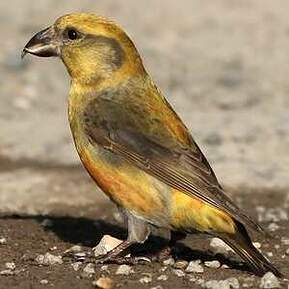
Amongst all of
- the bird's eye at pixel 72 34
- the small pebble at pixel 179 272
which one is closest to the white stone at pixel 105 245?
the small pebble at pixel 179 272

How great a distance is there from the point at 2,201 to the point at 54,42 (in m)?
2.83

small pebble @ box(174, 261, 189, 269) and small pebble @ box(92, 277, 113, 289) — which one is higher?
small pebble @ box(92, 277, 113, 289)

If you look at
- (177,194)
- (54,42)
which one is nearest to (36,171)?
(54,42)

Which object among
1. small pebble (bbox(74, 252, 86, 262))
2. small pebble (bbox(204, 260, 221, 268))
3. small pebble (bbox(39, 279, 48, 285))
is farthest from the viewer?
small pebble (bbox(74, 252, 86, 262))

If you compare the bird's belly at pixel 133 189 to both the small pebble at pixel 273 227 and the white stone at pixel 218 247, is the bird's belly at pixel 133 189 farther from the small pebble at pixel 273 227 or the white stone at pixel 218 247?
the small pebble at pixel 273 227

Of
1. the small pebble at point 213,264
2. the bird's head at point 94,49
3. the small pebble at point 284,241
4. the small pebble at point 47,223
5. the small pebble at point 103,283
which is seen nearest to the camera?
the small pebble at point 103,283

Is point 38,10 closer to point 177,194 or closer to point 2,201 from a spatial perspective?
point 2,201

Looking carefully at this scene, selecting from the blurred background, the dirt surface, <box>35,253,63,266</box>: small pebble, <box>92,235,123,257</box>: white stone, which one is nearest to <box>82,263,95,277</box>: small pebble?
the dirt surface

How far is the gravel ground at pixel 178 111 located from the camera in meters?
8.48

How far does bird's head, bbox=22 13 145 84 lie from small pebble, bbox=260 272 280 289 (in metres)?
1.87

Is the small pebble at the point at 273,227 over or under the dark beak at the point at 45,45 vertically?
under

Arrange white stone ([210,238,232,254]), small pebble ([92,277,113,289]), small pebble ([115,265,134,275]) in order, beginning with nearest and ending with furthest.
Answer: small pebble ([92,277,113,289]) < small pebble ([115,265,134,275]) < white stone ([210,238,232,254])

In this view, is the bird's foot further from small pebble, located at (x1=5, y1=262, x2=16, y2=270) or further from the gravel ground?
small pebble, located at (x1=5, y1=262, x2=16, y2=270)

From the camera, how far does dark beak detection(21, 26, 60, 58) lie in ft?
28.3
